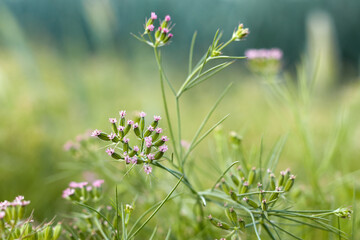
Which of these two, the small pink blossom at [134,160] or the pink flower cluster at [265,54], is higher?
the pink flower cluster at [265,54]

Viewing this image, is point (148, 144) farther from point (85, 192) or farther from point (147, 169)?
point (85, 192)

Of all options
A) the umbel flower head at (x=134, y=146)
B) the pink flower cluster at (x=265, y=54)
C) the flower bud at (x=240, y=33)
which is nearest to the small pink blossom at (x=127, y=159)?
the umbel flower head at (x=134, y=146)

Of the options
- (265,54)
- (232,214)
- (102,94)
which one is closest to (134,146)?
(232,214)

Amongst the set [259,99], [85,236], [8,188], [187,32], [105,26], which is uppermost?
[187,32]

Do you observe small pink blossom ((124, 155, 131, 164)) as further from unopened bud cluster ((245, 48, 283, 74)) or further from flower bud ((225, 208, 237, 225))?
unopened bud cluster ((245, 48, 283, 74))

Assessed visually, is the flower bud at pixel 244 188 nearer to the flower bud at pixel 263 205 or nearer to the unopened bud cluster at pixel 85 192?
the flower bud at pixel 263 205

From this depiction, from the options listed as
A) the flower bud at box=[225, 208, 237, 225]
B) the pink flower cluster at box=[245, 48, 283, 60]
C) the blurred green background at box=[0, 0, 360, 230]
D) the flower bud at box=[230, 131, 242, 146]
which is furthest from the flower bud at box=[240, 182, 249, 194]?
the pink flower cluster at box=[245, 48, 283, 60]

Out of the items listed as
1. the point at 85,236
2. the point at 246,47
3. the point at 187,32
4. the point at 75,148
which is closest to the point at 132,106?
the point at 75,148

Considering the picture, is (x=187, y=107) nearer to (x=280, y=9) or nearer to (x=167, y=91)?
(x=167, y=91)
